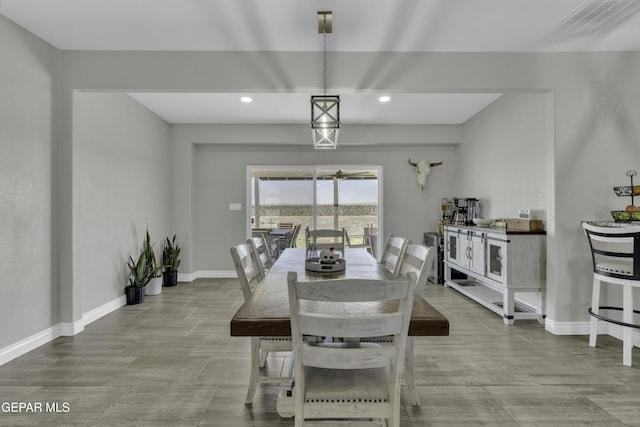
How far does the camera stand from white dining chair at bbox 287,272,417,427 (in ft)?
4.10

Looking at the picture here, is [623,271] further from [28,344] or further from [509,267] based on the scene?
[28,344]

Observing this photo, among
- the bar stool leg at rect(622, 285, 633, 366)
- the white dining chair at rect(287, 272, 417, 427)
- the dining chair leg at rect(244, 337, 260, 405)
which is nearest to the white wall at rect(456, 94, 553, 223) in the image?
the bar stool leg at rect(622, 285, 633, 366)

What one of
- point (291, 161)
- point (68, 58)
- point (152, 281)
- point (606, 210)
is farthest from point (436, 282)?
point (68, 58)

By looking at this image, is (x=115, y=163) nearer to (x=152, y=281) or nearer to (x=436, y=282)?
(x=152, y=281)

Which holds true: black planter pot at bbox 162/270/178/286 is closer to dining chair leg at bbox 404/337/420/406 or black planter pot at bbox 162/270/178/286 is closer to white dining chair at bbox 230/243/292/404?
white dining chair at bbox 230/243/292/404

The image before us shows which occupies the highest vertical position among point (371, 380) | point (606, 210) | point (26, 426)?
point (606, 210)

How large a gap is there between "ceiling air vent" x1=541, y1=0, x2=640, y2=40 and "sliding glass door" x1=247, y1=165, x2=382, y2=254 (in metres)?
3.54

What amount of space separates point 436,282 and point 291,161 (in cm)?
315

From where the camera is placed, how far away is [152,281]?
4883 millimetres

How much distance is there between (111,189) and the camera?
4176 mm

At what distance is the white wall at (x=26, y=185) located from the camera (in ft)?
8.97

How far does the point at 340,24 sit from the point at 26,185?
2.88 m

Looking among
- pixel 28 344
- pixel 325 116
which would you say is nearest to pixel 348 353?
pixel 325 116

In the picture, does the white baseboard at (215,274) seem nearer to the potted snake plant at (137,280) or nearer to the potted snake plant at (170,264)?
the potted snake plant at (170,264)
